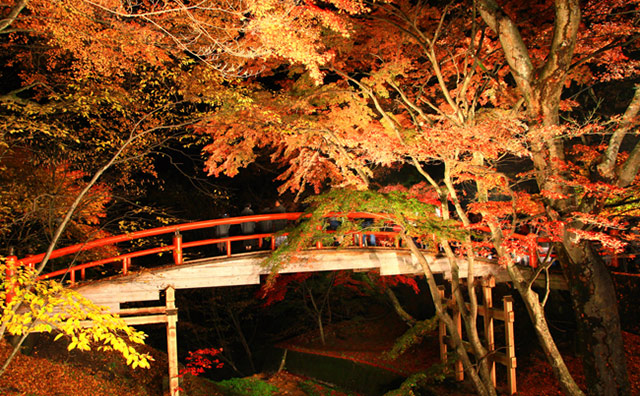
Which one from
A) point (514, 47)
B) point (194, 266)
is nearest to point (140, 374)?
point (194, 266)

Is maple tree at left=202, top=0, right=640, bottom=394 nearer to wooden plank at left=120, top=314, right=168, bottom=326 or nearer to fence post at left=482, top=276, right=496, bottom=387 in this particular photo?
fence post at left=482, top=276, right=496, bottom=387

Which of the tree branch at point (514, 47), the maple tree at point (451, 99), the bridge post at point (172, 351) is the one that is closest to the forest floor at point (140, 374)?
the bridge post at point (172, 351)

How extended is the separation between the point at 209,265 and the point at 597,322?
7037 millimetres

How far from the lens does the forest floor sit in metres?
7.64

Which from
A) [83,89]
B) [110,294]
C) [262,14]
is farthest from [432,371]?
[83,89]

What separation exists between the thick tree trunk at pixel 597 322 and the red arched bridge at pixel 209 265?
303 centimetres

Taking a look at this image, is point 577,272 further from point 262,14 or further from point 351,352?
point 351,352

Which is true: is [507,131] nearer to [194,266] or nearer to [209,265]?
[209,265]

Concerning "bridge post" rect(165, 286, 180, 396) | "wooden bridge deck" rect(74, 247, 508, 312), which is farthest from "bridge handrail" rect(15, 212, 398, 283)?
"bridge post" rect(165, 286, 180, 396)

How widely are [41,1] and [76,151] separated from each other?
3.05 m

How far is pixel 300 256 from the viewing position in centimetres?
897

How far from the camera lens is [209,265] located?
27.5 feet

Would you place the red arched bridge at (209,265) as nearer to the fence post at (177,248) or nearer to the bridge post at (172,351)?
the fence post at (177,248)

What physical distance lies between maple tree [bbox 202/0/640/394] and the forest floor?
8.72 ft
